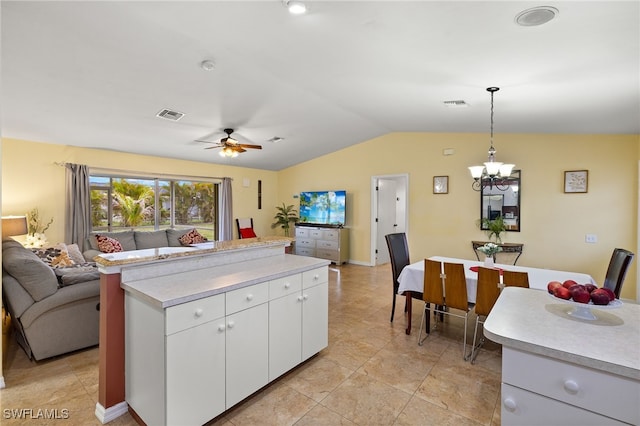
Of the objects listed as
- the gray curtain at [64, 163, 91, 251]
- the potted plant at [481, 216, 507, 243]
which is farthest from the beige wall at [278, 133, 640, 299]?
the gray curtain at [64, 163, 91, 251]

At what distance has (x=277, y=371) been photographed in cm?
226

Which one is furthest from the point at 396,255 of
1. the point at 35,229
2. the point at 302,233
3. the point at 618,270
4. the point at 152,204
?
the point at 35,229

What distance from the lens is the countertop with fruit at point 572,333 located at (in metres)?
0.96

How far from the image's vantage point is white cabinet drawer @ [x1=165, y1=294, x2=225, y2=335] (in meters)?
1.62

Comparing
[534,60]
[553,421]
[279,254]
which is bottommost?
[553,421]

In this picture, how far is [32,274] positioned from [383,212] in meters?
5.85

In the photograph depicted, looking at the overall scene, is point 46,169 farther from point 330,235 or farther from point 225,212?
point 330,235

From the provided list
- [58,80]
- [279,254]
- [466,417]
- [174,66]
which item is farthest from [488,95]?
[58,80]

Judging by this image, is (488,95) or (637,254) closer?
(488,95)

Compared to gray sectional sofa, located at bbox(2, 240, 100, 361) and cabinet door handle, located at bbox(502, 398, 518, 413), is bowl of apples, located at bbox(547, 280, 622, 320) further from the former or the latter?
gray sectional sofa, located at bbox(2, 240, 100, 361)

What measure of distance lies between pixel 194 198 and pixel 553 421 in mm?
6982

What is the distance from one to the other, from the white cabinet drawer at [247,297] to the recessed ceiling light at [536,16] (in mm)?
2374

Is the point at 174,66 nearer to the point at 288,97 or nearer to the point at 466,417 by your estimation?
the point at 288,97

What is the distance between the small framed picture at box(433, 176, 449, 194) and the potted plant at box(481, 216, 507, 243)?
844mm
